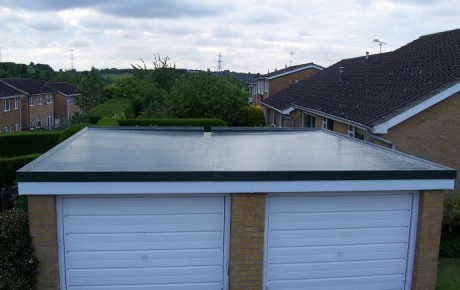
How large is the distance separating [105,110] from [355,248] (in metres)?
25.1

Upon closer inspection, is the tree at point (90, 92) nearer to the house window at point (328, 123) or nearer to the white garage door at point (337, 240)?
the house window at point (328, 123)

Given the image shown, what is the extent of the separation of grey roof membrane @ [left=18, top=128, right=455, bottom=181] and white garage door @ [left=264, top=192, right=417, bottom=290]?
53 centimetres

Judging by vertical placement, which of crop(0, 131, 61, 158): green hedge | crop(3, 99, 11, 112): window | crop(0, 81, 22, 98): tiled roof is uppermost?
crop(0, 81, 22, 98): tiled roof

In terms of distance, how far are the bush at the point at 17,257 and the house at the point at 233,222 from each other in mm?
166

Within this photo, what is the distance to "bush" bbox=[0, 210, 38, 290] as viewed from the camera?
6.07m

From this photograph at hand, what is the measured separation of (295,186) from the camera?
22.0ft

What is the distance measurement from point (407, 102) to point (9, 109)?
134 ft

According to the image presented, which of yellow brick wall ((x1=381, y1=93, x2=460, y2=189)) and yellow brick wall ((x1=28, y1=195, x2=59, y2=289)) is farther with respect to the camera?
yellow brick wall ((x1=381, y1=93, x2=460, y2=189))

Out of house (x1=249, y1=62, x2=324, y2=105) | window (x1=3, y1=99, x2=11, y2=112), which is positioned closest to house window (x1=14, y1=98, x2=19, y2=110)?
window (x1=3, y1=99, x2=11, y2=112)

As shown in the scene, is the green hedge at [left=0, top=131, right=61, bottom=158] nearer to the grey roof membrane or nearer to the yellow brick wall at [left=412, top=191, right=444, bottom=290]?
the grey roof membrane

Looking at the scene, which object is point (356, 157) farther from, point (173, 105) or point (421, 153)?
point (173, 105)

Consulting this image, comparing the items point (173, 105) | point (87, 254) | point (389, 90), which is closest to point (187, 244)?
point (87, 254)

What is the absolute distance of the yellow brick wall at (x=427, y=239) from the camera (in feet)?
23.5

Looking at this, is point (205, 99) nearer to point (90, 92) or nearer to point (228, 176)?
point (228, 176)
